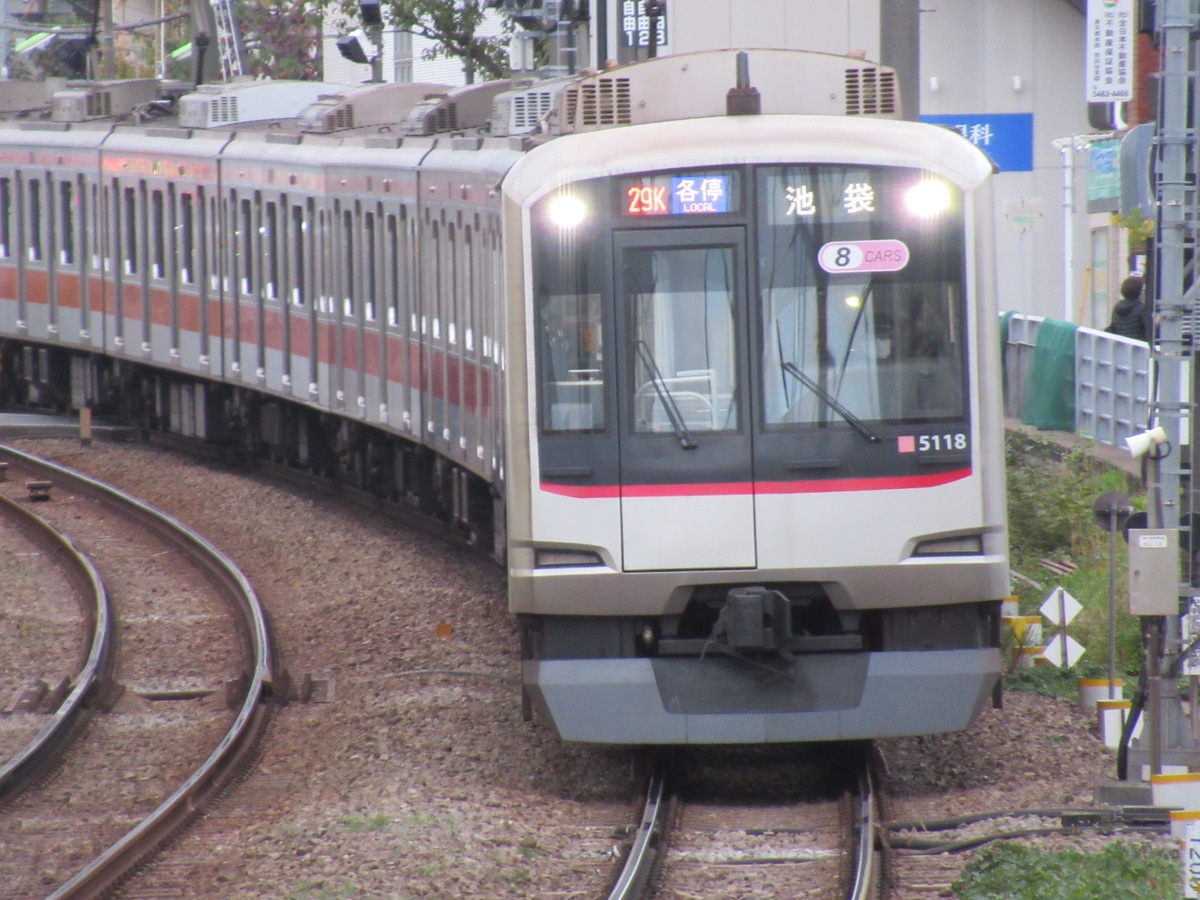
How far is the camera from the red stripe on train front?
7.87 meters

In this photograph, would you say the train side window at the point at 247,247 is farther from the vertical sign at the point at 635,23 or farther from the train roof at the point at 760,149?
the train roof at the point at 760,149

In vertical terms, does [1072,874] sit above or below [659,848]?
above

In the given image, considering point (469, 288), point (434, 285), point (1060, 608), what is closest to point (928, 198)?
point (1060, 608)

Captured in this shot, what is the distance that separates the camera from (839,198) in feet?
26.1

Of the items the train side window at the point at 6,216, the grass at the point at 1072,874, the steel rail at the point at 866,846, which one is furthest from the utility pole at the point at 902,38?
the train side window at the point at 6,216

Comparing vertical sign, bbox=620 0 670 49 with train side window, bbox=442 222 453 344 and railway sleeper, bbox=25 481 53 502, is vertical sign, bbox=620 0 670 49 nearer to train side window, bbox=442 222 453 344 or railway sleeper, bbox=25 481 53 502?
railway sleeper, bbox=25 481 53 502

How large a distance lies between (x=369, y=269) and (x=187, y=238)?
4497 millimetres

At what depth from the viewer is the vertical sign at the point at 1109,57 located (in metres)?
13.0

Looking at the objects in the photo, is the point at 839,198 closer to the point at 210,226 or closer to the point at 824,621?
the point at 824,621

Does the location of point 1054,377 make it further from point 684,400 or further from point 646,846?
point 646,846

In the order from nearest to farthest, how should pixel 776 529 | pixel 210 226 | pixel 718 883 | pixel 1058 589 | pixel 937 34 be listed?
pixel 718 883 < pixel 776 529 < pixel 1058 589 < pixel 210 226 < pixel 937 34

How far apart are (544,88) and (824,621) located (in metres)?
4.54

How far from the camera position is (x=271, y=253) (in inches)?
686

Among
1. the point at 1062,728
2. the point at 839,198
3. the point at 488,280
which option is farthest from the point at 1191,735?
the point at 488,280
